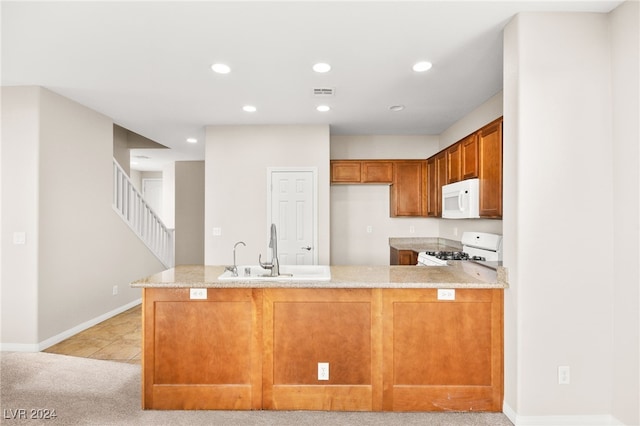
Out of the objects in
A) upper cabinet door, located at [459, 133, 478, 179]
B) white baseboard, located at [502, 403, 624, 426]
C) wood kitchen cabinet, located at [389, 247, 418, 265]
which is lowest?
white baseboard, located at [502, 403, 624, 426]

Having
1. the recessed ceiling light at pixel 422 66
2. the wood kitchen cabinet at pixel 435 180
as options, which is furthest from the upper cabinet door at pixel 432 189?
the recessed ceiling light at pixel 422 66

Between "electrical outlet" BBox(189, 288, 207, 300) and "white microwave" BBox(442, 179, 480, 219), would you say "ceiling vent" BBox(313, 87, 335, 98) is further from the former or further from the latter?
"electrical outlet" BBox(189, 288, 207, 300)

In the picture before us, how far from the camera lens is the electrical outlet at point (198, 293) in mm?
2377

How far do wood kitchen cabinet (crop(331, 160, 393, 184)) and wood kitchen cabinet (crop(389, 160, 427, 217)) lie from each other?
142mm

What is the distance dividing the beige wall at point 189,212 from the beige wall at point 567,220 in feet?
22.0

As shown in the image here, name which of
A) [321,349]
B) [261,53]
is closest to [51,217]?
[261,53]

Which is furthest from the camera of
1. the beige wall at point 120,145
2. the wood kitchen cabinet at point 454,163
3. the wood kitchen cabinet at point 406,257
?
the beige wall at point 120,145

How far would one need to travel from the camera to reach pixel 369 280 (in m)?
2.41

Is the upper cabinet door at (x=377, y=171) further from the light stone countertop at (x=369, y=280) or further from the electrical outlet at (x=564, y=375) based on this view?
the electrical outlet at (x=564, y=375)

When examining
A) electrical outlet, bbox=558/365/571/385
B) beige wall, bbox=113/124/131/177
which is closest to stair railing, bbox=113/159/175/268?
beige wall, bbox=113/124/131/177

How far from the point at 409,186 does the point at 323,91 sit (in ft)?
7.99

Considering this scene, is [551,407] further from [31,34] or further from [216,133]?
[216,133]

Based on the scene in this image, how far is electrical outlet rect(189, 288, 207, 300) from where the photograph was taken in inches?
93.6

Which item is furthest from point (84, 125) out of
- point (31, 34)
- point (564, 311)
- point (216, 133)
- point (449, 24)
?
point (564, 311)
